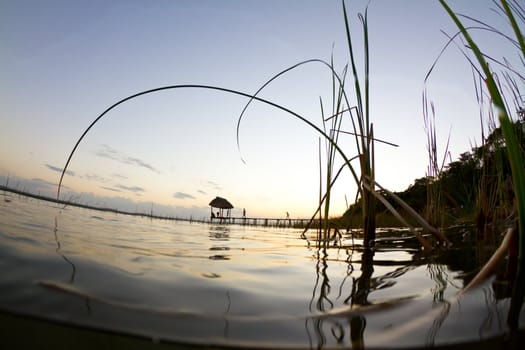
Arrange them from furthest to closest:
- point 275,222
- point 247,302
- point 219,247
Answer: point 275,222
point 219,247
point 247,302

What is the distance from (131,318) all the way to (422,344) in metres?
0.50

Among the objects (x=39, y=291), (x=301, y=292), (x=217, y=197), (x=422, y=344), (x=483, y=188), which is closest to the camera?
(x=422, y=344)

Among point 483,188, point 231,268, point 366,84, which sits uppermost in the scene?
point 366,84

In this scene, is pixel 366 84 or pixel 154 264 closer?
pixel 154 264

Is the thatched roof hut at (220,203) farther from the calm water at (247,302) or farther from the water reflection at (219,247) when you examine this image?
the calm water at (247,302)

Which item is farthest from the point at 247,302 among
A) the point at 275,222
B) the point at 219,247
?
the point at 275,222

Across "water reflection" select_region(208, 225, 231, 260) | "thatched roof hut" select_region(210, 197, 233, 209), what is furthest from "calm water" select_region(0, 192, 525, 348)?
"thatched roof hut" select_region(210, 197, 233, 209)

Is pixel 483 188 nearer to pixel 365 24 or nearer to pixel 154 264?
pixel 365 24

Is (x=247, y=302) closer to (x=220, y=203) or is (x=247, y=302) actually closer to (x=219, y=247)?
(x=219, y=247)

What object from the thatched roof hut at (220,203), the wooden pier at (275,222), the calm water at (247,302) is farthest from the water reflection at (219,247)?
the thatched roof hut at (220,203)

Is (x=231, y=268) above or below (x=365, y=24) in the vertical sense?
below

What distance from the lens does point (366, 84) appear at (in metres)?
1.76

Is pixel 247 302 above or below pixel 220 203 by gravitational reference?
below

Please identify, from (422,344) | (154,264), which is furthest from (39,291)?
(422,344)
